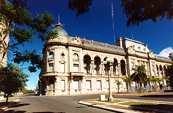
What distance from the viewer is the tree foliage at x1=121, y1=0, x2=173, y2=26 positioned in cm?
564

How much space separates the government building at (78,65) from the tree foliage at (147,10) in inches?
1177

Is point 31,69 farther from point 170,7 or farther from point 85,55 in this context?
point 85,55

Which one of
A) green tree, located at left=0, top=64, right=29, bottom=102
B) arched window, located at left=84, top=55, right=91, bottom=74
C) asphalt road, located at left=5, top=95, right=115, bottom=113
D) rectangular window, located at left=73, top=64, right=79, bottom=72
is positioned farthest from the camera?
arched window, located at left=84, top=55, right=91, bottom=74

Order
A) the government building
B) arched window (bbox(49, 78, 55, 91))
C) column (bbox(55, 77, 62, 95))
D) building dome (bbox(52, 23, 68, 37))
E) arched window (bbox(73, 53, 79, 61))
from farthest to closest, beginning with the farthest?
building dome (bbox(52, 23, 68, 37)) < arched window (bbox(73, 53, 79, 61)) < the government building < arched window (bbox(49, 78, 55, 91)) < column (bbox(55, 77, 62, 95))

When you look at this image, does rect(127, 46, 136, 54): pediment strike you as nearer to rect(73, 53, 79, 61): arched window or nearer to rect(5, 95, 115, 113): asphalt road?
rect(73, 53, 79, 61): arched window

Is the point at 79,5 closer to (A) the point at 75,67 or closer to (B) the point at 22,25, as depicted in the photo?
(B) the point at 22,25

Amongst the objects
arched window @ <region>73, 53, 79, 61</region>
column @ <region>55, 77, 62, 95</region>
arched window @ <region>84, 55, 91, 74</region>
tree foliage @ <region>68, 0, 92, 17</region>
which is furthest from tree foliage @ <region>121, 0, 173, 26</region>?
arched window @ <region>84, 55, 91, 74</region>

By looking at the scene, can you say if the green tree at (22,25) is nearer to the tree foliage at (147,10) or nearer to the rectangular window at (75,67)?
the tree foliage at (147,10)

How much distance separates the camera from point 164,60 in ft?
227

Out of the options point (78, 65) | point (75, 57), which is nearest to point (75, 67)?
point (78, 65)

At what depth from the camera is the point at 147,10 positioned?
6.04 meters

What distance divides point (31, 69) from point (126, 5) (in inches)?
408

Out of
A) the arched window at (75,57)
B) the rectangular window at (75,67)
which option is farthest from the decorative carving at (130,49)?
the rectangular window at (75,67)

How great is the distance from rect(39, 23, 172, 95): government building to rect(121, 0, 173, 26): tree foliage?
29885 millimetres
